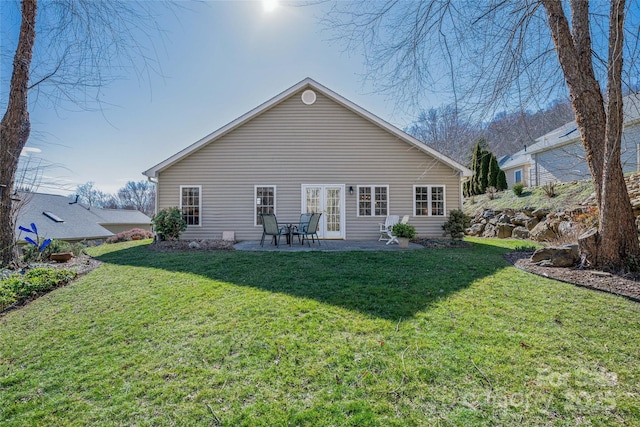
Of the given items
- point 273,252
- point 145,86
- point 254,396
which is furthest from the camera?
point 273,252

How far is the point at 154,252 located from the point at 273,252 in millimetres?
3385

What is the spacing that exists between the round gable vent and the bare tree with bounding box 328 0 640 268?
6.06m

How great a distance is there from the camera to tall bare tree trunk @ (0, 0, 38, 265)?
5.46 m

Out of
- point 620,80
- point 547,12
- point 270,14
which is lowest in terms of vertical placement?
point 620,80

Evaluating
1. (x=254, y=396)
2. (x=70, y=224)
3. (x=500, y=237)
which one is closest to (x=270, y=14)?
(x=254, y=396)

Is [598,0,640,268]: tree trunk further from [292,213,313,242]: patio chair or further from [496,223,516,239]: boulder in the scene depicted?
[496,223,516,239]: boulder

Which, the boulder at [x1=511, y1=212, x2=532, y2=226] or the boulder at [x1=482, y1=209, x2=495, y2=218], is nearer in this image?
the boulder at [x1=511, y1=212, x2=532, y2=226]

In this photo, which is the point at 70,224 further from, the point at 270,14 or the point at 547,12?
the point at 547,12

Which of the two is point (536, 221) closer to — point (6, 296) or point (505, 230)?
point (505, 230)

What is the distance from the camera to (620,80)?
4.07 meters

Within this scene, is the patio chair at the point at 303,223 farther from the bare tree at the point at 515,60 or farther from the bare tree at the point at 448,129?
the bare tree at the point at 515,60

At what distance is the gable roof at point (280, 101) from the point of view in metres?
9.57

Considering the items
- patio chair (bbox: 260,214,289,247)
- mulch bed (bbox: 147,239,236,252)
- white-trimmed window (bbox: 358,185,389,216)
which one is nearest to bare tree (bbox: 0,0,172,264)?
mulch bed (bbox: 147,239,236,252)

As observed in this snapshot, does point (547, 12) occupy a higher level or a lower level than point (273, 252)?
higher
